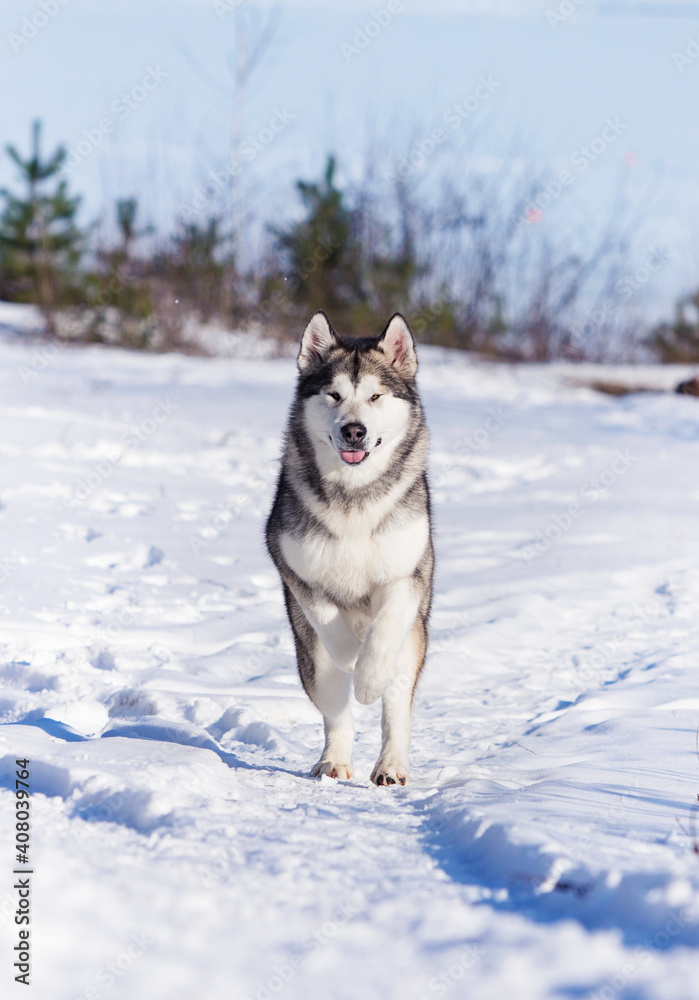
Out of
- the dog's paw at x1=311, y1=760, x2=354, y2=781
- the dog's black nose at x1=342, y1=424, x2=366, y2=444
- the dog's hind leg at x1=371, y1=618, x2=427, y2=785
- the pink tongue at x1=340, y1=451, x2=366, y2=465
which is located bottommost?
the dog's paw at x1=311, y1=760, x2=354, y2=781

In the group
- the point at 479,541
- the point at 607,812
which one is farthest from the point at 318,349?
the point at 479,541

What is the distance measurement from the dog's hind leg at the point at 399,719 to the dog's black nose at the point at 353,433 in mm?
713

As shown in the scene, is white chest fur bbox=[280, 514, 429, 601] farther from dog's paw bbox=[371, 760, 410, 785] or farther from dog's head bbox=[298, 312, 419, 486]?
dog's paw bbox=[371, 760, 410, 785]

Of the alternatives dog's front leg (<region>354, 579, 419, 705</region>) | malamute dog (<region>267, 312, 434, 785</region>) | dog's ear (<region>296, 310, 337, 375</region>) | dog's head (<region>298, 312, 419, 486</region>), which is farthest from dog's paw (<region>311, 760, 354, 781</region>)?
dog's ear (<region>296, 310, 337, 375</region>)

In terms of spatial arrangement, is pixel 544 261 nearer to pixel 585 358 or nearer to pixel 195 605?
pixel 585 358

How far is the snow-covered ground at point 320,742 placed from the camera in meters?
1.60

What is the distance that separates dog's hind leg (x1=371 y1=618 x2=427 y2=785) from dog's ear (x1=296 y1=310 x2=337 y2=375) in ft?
3.49

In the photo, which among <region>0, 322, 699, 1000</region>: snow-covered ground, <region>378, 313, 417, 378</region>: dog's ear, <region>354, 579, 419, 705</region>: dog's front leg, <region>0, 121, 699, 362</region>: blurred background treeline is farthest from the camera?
<region>0, 121, 699, 362</region>: blurred background treeline

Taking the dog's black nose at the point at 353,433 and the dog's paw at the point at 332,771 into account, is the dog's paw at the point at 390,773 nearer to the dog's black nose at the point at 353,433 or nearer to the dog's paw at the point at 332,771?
the dog's paw at the point at 332,771

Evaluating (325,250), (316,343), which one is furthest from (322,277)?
(316,343)

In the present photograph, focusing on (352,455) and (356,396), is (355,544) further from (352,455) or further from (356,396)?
(356,396)

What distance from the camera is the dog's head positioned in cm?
310

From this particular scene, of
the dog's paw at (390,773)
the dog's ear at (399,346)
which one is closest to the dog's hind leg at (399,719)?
the dog's paw at (390,773)

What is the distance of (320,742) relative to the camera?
3.58 m
